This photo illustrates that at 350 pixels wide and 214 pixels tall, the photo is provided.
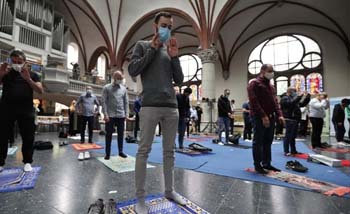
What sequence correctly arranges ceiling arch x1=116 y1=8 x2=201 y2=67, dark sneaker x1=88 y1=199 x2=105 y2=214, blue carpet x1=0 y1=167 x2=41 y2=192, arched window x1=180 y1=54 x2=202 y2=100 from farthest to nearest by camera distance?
arched window x1=180 y1=54 x2=202 y2=100 < ceiling arch x1=116 y1=8 x2=201 y2=67 < blue carpet x1=0 y1=167 x2=41 y2=192 < dark sneaker x1=88 y1=199 x2=105 y2=214

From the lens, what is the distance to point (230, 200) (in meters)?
2.12

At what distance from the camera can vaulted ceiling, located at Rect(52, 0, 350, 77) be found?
1407 cm

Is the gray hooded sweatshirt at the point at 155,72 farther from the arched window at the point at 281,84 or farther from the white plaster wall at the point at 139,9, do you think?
the arched window at the point at 281,84

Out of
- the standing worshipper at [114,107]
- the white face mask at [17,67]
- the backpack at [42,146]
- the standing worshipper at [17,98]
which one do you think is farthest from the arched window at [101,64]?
the white face mask at [17,67]

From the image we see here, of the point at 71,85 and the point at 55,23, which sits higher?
the point at 55,23

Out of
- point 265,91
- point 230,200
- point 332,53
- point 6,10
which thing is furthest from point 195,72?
point 230,200

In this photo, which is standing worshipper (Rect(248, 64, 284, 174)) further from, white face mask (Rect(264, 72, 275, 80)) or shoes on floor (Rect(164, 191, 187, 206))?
shoes on floor (Rect(164, 191, 187, 206))

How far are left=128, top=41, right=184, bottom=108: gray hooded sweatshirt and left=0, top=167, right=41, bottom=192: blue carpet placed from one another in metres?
1.76

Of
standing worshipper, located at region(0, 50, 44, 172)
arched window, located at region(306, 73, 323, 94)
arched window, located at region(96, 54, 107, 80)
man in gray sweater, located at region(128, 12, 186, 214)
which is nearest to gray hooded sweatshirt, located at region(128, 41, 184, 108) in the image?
man in gray sweater, located at region(128, 12, 186, 214)

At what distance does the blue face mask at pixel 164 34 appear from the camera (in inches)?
71.1

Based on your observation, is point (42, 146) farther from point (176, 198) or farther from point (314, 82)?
point (314, 82)

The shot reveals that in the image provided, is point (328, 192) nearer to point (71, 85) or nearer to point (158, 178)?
point (158, 178)

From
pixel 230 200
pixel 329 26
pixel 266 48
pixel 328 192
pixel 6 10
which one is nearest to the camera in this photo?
pixel 230 200

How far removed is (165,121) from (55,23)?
1944cm
